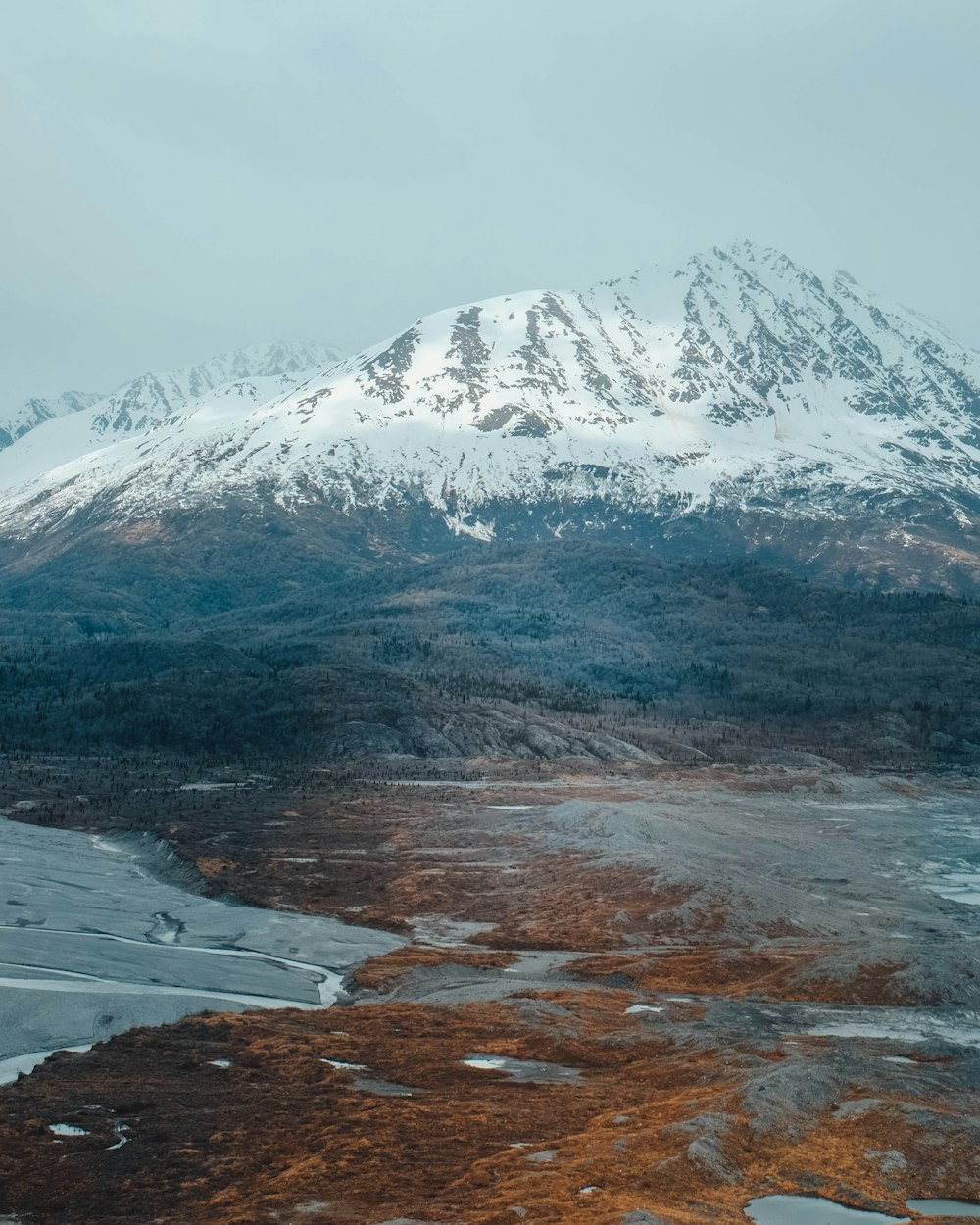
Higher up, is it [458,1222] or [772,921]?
[458,1222]

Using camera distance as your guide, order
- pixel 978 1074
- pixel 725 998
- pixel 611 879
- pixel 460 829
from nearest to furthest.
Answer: pixel 978 1074
pixel 725 998
pixel 611 879
pixel 460 829

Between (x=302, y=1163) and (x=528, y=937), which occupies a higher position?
(x=302, y=1163)

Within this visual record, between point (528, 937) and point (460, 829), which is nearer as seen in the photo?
point (528, 937)

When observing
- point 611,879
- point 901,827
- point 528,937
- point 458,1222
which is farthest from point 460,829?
point 458,1222

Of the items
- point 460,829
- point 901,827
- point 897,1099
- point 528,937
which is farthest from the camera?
point 901,827

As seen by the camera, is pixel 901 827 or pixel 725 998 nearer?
pixel 725 998

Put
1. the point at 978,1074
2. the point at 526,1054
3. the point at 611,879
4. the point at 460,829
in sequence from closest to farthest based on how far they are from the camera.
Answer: the point at 978,1074 → the point at 526,1054 → the point at 611,879 → the point at 460,829

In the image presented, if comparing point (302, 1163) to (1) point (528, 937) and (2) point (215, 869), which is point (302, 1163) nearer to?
(1) point (528, 937)

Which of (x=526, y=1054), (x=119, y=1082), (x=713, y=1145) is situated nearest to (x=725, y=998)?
(x=526, y=1054)

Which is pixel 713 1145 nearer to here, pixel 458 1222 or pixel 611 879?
pixel 458 1222
